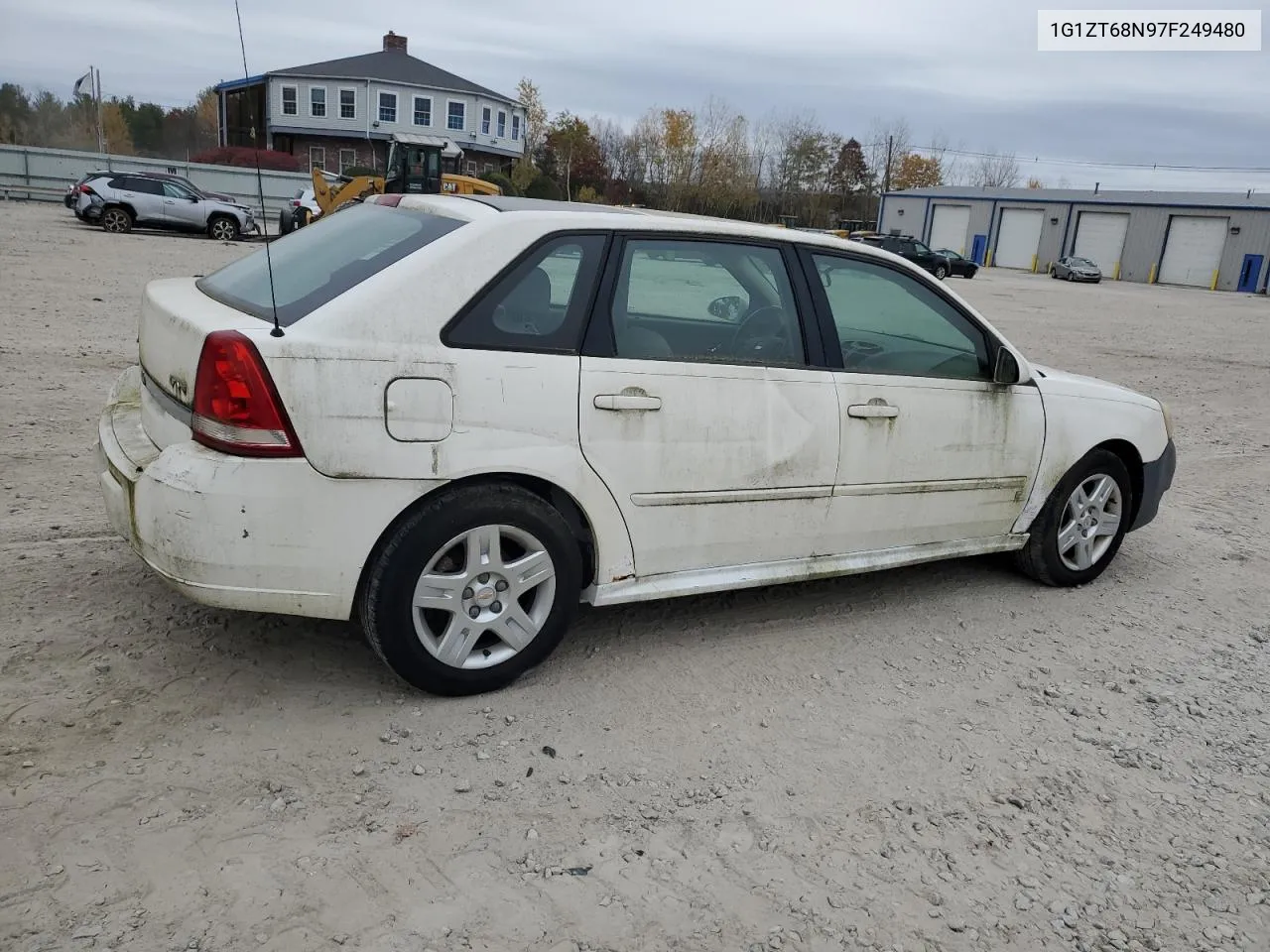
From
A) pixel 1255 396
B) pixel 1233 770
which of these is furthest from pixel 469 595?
pixel 1255 396

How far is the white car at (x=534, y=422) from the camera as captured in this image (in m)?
3.12

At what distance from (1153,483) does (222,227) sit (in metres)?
25.4

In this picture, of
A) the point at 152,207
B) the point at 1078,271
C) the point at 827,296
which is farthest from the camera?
the point at 1078,271

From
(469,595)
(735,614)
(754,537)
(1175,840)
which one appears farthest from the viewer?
(735,614)

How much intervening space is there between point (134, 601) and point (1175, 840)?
12.4 feet

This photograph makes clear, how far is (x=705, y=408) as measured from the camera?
12.2 ft

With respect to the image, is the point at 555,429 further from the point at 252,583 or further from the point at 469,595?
the point at 252,583

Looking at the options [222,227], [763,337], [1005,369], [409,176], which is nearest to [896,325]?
[1005,369]

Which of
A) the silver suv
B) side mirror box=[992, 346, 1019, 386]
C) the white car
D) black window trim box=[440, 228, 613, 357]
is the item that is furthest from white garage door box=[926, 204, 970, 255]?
black window trim box=[440, 228, 613, 357]

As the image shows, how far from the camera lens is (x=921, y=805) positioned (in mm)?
3123

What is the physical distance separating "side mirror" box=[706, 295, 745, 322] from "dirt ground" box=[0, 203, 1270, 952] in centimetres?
131

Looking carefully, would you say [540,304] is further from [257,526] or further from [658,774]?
[658,774]

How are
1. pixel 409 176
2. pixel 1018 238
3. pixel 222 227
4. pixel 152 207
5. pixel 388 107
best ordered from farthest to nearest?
pixel 1018 238 < pixel 388 107 < pixel 409 176 < pixel 222 227 < pixel 152 207

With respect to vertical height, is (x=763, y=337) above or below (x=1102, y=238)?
below
